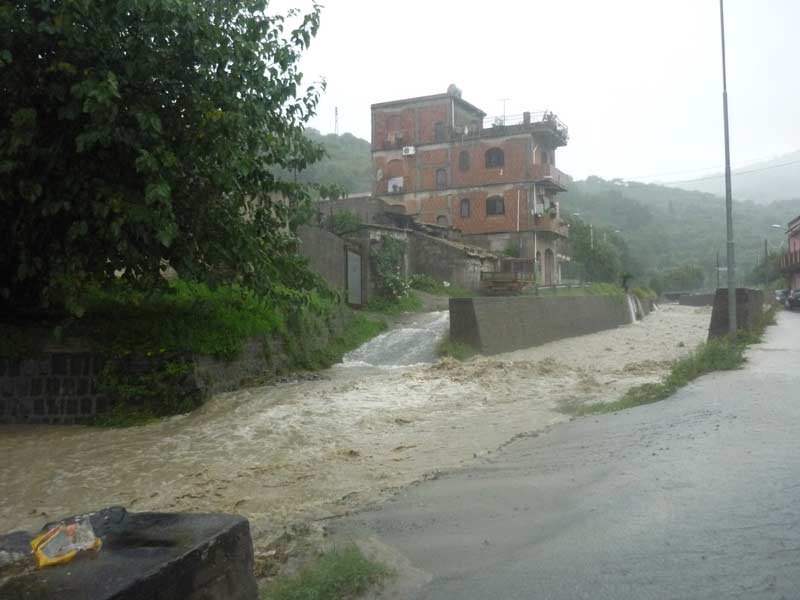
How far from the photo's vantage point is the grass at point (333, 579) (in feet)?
14.4

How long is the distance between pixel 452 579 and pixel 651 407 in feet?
20.5

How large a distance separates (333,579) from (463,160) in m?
48.8

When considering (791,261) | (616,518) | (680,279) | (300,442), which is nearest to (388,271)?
(300,442)

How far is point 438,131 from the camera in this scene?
2083 inches

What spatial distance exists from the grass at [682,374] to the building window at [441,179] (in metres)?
36.7

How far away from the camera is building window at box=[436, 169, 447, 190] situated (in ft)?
173

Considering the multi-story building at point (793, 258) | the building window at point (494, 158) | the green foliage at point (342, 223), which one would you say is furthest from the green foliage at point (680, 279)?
the green foliage at point (342, 223)

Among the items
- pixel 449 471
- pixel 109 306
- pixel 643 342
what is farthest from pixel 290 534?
pixel 643 342

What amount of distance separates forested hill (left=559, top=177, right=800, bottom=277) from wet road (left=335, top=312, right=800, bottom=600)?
267 feet

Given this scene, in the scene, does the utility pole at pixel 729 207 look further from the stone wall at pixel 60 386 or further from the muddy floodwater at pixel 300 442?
the stone wall at pixel 60 386

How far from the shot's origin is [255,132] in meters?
11.3

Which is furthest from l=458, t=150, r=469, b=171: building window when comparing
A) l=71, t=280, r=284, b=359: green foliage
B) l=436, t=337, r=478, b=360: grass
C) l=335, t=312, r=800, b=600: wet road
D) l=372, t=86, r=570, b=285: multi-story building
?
l=335, t=312, r=800, b=600: wet road

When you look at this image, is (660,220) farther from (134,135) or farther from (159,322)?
(134,135)

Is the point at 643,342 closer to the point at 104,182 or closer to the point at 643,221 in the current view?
the point at 104,182
